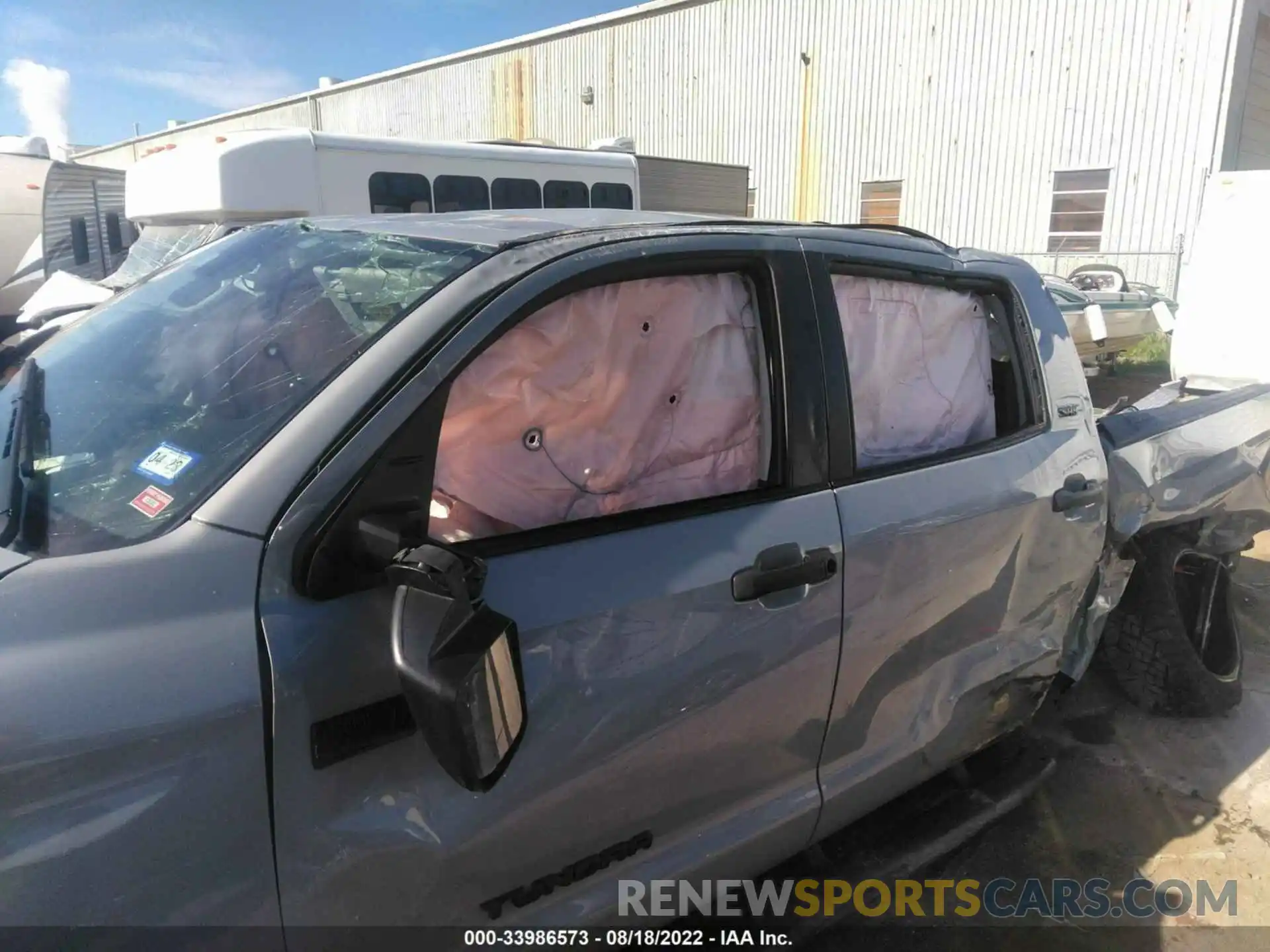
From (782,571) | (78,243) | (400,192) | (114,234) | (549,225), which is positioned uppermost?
(400,192)

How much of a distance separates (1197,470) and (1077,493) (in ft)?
3.80

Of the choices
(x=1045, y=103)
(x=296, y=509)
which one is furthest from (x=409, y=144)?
(x=1045, y=103)

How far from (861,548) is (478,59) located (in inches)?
961

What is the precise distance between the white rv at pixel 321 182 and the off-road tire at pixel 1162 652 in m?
5.46

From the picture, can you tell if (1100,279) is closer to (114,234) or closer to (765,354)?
(765,354)

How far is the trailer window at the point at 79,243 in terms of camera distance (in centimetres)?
1109

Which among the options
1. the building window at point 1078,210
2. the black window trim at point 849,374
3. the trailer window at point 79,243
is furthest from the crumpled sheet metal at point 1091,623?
the building window at point 1078,210

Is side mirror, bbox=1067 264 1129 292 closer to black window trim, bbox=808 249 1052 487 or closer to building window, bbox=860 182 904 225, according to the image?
building window, bbox=860 182 904 225

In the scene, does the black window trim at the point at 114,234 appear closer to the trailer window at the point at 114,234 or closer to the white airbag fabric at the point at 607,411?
the trailer window at the point at 114,234

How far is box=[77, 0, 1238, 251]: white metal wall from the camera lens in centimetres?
1409

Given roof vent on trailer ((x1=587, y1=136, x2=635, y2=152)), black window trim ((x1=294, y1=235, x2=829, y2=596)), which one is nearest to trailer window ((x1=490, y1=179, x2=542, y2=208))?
roof vent on trailer ((x1=587, y1=136, x2=635, y2=152))

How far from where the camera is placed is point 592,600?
5.52 feet

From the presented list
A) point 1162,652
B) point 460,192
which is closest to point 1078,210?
point 460,192

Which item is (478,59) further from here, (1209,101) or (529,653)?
(529,653)
